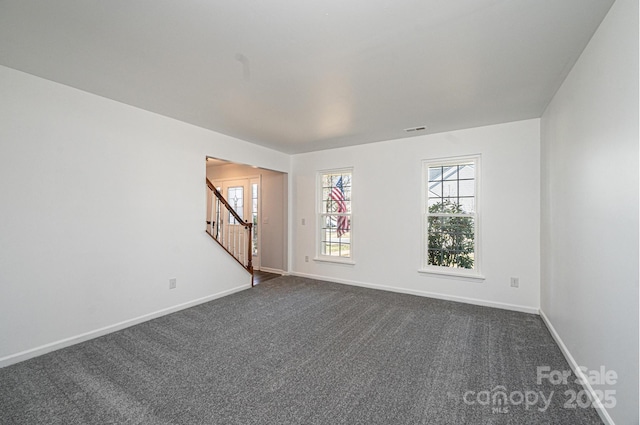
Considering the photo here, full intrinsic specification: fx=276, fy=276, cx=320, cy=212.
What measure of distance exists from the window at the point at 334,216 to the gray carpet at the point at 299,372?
5.74 ft

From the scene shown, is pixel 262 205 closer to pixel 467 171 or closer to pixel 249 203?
pixel 249 203

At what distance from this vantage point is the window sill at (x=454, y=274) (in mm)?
3826

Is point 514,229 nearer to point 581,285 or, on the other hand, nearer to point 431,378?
point 581,285

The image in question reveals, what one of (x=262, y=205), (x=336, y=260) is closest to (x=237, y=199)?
(x=262, y=205)

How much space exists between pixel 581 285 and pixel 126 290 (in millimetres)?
4236

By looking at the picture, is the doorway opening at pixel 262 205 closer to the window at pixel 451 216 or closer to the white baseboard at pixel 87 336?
the white baseboard at pixel 87 336

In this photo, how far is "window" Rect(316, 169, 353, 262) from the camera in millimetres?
5023

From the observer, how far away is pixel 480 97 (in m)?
2.87

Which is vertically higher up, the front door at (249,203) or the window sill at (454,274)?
the front door at (249,203)

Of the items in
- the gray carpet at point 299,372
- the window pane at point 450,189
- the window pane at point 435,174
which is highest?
the window pane at point 435,174

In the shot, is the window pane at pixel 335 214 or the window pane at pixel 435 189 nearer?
the window pane at pixel 435 189

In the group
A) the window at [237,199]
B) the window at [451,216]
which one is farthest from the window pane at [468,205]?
the window at [237,199]

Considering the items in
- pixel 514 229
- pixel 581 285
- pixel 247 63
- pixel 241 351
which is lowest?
pixel 241 351

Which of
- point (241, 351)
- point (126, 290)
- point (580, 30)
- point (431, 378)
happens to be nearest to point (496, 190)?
point (580, 30)
